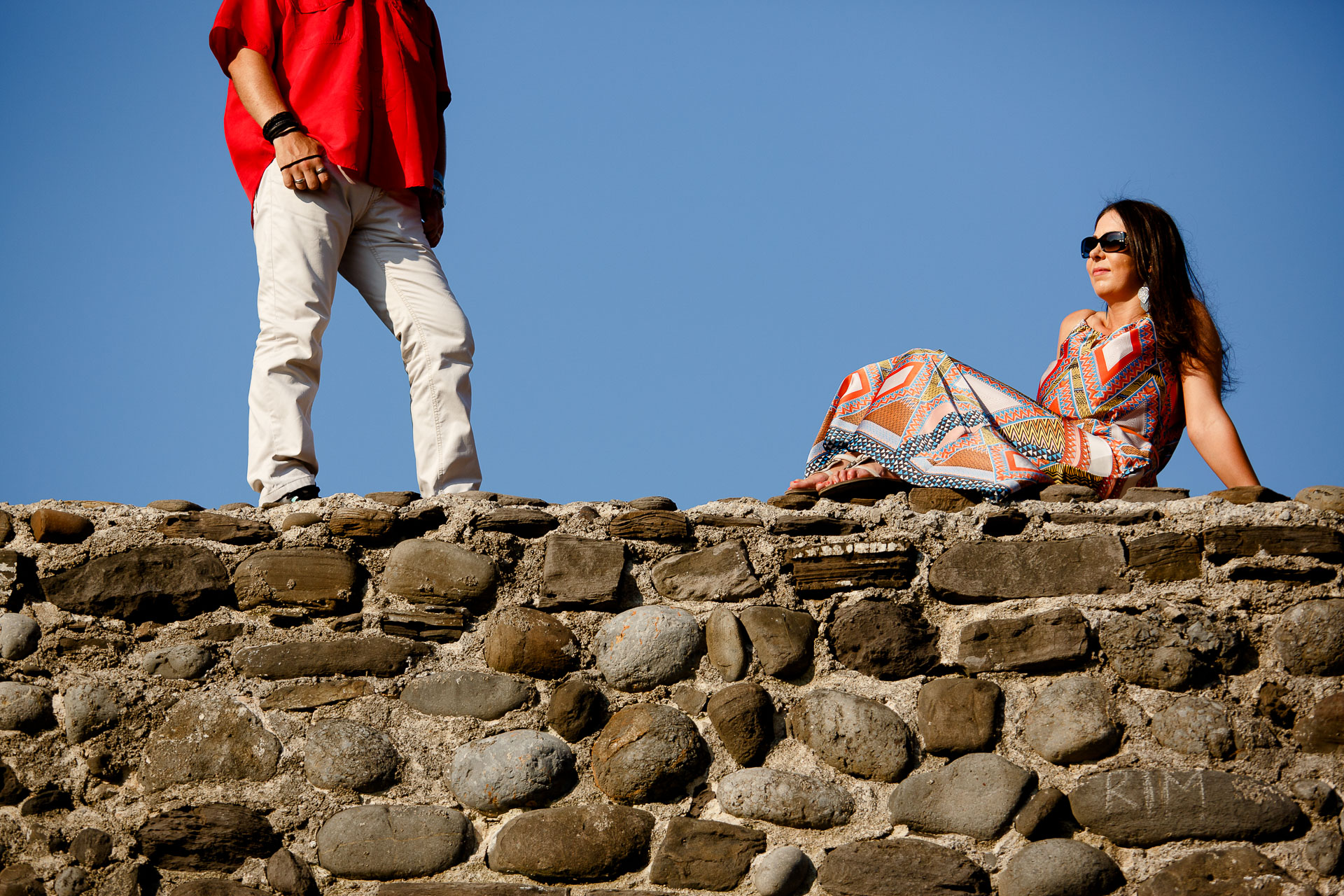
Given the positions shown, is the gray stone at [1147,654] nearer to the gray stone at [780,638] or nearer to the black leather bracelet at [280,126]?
the gray stone at [780,638]

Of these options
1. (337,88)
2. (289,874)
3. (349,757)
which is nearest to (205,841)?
(289,874)

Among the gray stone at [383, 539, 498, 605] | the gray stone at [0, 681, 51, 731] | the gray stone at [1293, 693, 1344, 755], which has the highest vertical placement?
the gray stone at [383, 539, 498, 605]

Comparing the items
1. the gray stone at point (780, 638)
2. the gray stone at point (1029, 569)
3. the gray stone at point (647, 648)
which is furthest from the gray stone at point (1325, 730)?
the gray stone at point (647, 648)

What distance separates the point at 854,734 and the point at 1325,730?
88 centimetres

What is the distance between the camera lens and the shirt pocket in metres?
3.00

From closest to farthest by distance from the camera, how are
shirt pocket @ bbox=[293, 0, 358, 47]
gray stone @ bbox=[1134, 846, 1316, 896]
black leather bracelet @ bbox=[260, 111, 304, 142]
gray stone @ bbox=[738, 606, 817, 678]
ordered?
gray stone @ bbox=[1134, 846, 1316, 896] → gray stone @ bbox=[738, 606, 817, 678] → black leather bracelet @ bbox=[260, 111, 304, 142] → shirt pocket @ bbox=[293, 0, 358, 47]

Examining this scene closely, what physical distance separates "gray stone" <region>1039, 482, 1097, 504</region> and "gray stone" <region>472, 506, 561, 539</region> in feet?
3.60

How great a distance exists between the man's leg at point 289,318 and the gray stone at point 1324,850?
215 centimetres

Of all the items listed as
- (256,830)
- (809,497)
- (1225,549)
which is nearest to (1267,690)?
(1225,549)

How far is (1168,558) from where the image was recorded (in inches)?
94.4

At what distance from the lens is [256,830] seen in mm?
2250

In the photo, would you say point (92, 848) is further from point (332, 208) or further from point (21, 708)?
point (332, 208)

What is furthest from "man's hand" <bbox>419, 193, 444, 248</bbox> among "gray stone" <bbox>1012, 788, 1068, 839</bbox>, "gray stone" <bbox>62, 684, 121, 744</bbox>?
"gray stone" <bbox>1012, 788, 1068, 839</bbox>

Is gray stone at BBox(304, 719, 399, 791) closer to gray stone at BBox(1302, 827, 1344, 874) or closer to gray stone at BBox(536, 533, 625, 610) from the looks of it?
gray stone at BBox(536, 533, 625, 610)
